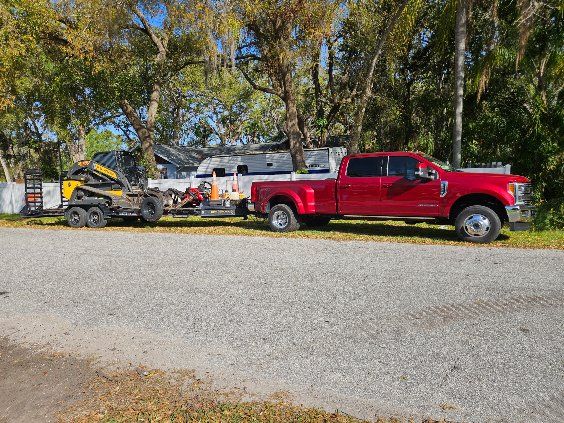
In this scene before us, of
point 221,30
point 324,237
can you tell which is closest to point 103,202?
point 221,30

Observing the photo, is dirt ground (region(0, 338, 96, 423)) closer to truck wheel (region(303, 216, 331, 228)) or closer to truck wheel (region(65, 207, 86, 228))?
truck wheel (region(303, 216, 331, 228))

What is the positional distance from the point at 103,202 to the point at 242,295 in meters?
11.3

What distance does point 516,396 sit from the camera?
342cm

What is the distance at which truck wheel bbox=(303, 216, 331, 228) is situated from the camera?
44.4 ft

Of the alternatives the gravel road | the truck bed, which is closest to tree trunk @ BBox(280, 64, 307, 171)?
the truck bed

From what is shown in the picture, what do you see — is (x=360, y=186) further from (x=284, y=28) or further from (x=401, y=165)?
(x=284, y=28)

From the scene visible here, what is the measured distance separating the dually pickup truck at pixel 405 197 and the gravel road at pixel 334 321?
139 cm

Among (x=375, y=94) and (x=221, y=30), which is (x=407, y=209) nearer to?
(x=221, y=30)

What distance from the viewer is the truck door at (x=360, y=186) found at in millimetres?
11805

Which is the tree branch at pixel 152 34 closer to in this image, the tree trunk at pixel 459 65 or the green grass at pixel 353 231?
the green grass at pixel 353 231

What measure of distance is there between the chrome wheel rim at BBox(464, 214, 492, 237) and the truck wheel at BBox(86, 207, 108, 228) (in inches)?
444

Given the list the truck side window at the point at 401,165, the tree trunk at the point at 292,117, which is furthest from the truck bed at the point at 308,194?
the tree trunk at the point at 292,117

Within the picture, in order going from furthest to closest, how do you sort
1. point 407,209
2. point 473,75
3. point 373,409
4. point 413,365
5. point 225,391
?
point 473,75, point 407,209, point 413,365, point 225,391, point 373,409

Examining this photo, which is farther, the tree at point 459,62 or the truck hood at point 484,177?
the tree at point 459,62
